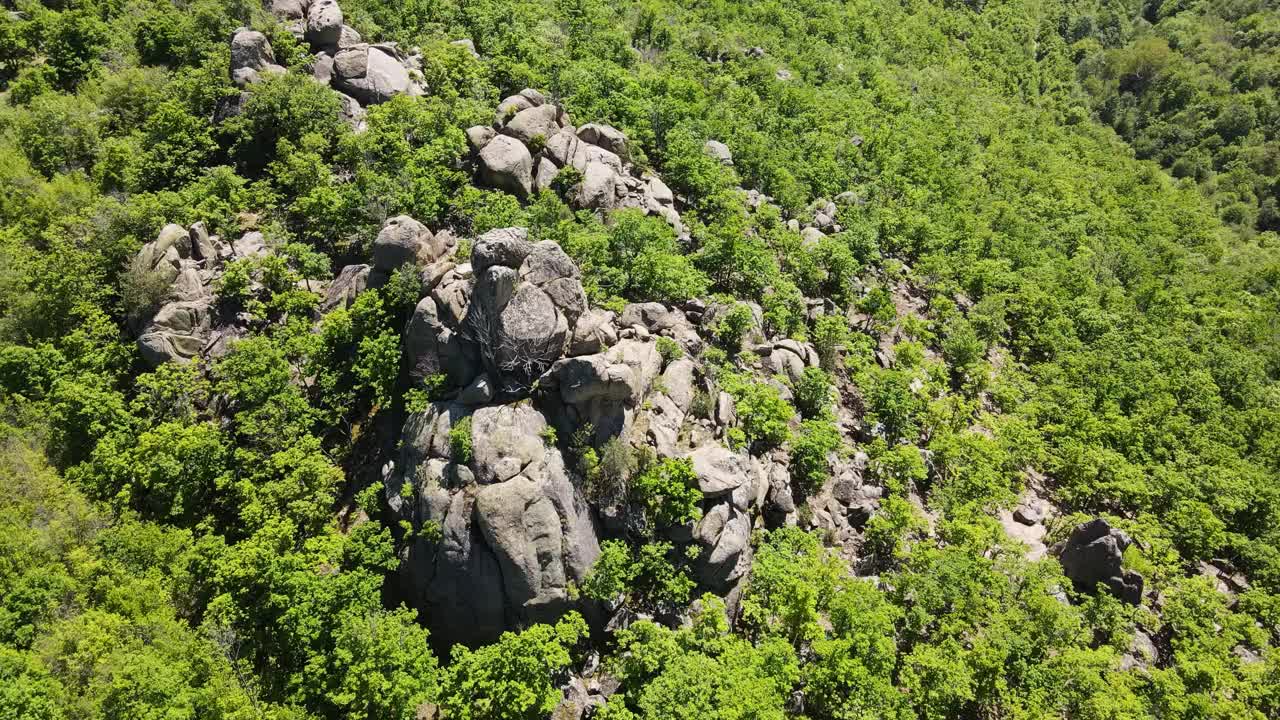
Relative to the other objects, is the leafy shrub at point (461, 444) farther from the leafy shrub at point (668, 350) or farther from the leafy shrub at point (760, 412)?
the leafy shrub at point (760, 412)

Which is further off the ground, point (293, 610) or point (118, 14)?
point (118, 14)

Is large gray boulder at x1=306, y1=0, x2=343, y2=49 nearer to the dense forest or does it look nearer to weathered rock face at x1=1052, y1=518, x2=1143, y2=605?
the dense forest

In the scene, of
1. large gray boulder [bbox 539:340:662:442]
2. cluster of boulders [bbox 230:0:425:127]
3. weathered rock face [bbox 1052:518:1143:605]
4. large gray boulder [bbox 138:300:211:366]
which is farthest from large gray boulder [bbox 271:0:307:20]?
weathered rock face [bbox 1052:518:1143:605]

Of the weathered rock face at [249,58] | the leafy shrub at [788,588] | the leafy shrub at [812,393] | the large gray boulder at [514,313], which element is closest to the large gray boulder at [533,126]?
the large gray boulder at [514,313]

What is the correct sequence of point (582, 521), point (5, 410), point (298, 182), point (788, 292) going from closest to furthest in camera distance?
point (582, 521) → point (5, 410) → point (298, 182) → point (788, 292)

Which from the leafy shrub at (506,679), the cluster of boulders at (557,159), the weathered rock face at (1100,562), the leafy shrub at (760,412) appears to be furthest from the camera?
the cluster of boulders at (557,159)

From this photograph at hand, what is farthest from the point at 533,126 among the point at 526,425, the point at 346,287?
the point at 526,425

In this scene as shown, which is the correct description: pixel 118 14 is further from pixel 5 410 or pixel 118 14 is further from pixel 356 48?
pixel 5 410

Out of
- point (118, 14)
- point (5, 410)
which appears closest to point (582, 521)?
point (5, 410)
